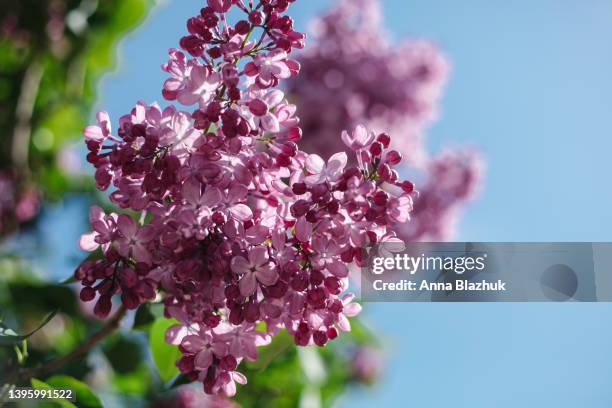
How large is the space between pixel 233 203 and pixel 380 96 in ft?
7.52

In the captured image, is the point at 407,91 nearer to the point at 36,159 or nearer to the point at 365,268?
the point at 36,159

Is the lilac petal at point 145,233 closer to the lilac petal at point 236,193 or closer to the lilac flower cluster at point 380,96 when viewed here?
the lilac petal at point 236,193

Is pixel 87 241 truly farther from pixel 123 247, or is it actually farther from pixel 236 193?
pixel 236 193

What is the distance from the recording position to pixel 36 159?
211 cm

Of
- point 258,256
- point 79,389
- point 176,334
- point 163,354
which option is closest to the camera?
point 258,256

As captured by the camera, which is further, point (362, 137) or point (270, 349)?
point (270, 349)

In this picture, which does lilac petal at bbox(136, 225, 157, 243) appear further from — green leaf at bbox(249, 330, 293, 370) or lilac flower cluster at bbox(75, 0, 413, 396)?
green leaf at bbox(249, 330, 293, 370)

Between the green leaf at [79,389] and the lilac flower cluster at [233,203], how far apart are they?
247 millimetres

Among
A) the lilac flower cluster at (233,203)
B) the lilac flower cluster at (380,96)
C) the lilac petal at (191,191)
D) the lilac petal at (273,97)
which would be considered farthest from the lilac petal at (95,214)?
the lilac flower cluster at (380,96)

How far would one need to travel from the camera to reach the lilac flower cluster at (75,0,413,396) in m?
0.72

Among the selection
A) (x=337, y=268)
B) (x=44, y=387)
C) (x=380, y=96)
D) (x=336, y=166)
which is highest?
(x=380, y=96)

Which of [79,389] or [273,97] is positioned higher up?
[273,97]

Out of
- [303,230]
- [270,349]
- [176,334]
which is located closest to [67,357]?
[176,334]

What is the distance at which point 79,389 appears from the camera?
0.98m
